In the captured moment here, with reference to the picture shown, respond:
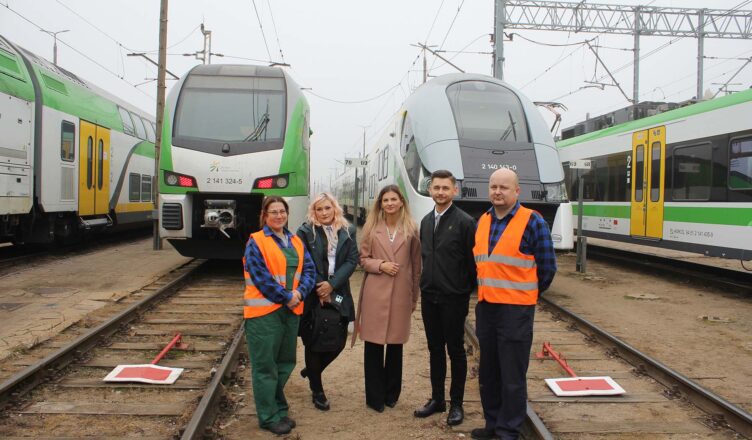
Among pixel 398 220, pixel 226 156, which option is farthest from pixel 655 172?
pixel 398 220

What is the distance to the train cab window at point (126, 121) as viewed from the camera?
15.7m

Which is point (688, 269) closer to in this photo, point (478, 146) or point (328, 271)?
point (478, 146)

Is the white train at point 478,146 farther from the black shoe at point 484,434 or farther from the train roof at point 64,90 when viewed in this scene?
the train roof at point 64,90

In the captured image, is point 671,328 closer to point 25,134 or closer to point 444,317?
point 444,317

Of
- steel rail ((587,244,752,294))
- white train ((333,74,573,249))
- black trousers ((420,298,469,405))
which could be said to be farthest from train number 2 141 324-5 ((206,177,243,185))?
steel rail ((587,244,752,294))

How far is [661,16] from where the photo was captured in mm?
20609

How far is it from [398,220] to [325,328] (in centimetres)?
92

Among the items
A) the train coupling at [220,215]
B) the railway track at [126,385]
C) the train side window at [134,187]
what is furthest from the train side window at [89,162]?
the railway track at [126,385]

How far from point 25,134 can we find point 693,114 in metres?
11.9

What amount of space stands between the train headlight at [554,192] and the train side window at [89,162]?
9981 millimetres

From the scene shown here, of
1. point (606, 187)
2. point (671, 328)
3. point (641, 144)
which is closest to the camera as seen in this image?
point (671, 328)

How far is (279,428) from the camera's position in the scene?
386 centimetres

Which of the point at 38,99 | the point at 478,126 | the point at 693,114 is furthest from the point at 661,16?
the point at 38,99

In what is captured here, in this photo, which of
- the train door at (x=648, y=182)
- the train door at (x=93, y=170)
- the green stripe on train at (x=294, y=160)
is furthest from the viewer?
the train door at (x=93, y=170)
